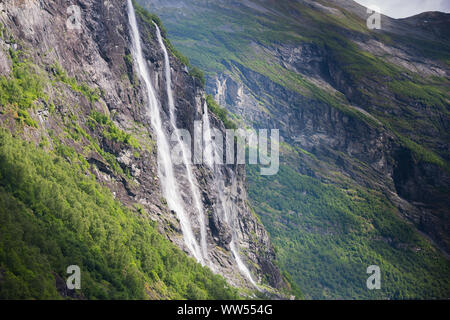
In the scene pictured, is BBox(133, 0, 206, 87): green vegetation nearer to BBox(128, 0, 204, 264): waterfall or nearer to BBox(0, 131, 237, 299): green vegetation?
BBox(128, 0, 204, 264): waterfall

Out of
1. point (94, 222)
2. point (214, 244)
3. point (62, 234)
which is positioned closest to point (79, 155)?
point (94, 222)

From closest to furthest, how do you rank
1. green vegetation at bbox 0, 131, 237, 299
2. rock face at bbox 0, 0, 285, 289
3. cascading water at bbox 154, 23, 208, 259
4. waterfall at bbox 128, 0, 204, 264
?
green vegetation at bbox 0, 131, 237, 299 → rock face at bbox 0, 0, 285, 289 → waterfall at bbox 128, 0, 204, 264 → cascading water at bbox 154, 23, 208, 259

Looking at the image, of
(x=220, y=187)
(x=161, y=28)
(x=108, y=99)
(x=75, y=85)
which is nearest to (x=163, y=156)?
(x=108, y=99)

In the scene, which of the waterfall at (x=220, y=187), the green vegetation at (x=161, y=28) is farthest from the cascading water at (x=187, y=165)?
the waterfall at (x=220, y=187)

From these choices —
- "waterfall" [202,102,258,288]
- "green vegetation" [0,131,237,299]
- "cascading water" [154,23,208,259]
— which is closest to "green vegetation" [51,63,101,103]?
"green vegetation" [0,131,237,299]
